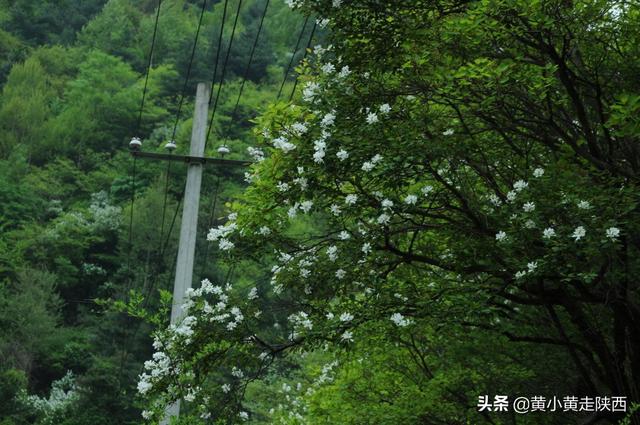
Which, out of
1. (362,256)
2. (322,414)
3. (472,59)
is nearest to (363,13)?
(472,59)

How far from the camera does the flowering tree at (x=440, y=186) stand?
743 centimetres

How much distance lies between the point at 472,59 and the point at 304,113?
1.54 metres

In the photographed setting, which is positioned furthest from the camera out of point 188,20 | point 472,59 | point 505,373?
point 188,20

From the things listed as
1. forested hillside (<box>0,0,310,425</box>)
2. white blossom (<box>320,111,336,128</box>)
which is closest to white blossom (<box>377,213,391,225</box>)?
white blossom (<box>320,111,336,128</box>)

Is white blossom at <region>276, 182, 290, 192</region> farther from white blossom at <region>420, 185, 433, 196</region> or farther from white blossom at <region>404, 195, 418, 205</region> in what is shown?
white blossom at <region>420, 185, 433, 196</region>

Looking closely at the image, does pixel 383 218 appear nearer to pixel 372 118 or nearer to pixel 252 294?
pixel 372 118

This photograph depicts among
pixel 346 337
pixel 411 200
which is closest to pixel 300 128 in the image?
pixel 411 200

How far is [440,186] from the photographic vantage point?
9.30 metres

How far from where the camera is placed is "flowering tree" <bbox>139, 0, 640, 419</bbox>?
7.43 meters

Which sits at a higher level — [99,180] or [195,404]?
[99,180]

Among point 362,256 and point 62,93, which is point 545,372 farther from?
point 62,93

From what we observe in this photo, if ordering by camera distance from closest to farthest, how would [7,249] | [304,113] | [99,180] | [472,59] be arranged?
[472,59]
[304,113]
[7,249]
[99,180]

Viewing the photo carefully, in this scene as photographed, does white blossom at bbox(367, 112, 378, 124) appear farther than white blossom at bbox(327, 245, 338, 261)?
No

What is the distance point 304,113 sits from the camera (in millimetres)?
8539
